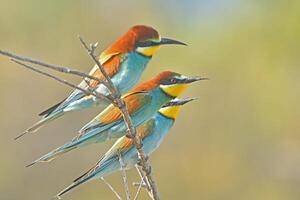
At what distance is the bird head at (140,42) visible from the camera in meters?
1.95

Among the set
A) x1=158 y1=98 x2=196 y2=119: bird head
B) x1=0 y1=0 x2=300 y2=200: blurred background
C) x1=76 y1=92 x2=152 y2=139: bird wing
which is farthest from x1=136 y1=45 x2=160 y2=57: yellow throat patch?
x1=0 y1=0 x2=300 y2=200: blurred background

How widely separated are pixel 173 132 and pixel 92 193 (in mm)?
707

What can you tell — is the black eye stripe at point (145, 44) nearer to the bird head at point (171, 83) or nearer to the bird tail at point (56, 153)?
the bird head at point (171, 83)

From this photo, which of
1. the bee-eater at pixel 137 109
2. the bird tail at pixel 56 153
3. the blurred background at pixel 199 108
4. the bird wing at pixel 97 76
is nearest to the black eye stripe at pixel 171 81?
the bee-eater at pixel 137 109

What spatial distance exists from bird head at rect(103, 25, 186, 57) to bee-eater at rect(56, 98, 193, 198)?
173mm

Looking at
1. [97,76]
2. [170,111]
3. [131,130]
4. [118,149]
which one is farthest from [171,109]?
[131,130]

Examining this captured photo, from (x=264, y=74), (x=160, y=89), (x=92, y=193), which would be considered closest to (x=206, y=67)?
(x=264, y=74)

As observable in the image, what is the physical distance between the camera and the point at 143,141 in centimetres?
224

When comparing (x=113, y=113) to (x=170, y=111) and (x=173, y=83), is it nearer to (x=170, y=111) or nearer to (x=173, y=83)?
(x=173, y=83)

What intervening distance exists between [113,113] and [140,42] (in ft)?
0.49

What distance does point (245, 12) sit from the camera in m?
7.81

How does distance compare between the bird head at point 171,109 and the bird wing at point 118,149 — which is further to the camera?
the bird head at point 171,109

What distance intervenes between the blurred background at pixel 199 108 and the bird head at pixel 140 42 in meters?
3.46

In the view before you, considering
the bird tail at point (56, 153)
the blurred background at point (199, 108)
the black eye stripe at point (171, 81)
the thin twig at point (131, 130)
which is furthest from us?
the blurred background at point (199, 108)
